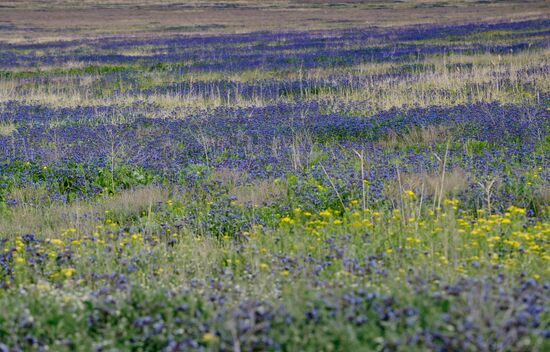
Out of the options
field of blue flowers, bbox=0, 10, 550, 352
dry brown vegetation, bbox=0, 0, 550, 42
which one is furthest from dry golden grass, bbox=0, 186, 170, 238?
dry brown vegetation, bbox=0, 0, 550, 42

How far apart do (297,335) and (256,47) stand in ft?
108

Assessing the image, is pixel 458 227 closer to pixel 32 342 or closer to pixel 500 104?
pixel 32 342

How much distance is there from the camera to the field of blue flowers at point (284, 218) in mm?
3654

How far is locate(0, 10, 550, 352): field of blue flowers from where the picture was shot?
3654mm

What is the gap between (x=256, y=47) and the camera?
116 ft

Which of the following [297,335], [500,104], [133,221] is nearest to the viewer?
[297,335]

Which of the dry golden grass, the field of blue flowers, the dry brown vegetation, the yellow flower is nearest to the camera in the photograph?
the field of blue flowers

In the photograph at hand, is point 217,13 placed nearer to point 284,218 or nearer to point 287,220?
point 284,218

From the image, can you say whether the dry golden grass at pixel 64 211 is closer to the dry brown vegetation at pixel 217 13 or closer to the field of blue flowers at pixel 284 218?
the field of blue flowers at pixel 284 218

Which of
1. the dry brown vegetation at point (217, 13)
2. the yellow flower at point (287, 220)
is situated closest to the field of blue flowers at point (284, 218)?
the yellow flower at point (287, 220)

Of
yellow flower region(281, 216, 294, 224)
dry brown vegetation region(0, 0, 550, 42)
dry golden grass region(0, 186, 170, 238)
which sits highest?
dry brown vegetation region(0, 0, 550, 42)

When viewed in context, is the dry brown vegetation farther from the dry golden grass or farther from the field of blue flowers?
the dry golden grass

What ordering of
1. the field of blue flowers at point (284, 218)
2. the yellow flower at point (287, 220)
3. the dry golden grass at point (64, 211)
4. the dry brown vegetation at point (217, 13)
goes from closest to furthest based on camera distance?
1. the field of blue flowers at point (284, 218)
2. the yellow flower at point (287, 220)
3. the dry golden grass at point (64, 211)
4. the dry brown vegetation at point (217, 13)

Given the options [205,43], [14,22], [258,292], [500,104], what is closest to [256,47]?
[205,43]
